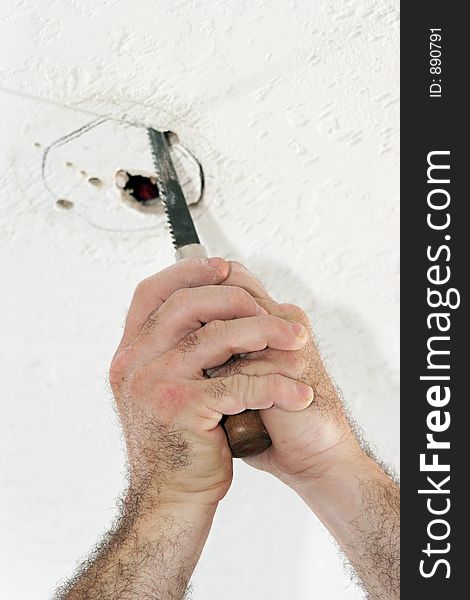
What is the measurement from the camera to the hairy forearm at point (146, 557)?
0.68 m

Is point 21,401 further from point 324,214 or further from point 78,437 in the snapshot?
point 324,214

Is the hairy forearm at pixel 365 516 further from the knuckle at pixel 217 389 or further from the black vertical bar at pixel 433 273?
the knuckle at pixel 217 389

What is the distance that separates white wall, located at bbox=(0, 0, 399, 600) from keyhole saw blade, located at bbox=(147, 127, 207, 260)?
1.5 inches

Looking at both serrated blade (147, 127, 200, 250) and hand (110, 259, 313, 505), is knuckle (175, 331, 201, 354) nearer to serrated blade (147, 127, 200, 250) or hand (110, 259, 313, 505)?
hand (110, 259, 313, 505)

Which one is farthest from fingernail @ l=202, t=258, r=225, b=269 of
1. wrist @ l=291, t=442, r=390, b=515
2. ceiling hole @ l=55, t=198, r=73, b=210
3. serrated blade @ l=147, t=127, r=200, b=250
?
ceiling hole @ l=55, t=198, r=73, b=210

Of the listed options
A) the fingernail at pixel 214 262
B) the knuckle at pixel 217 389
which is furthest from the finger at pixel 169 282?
the knuckle at pixel 217 389

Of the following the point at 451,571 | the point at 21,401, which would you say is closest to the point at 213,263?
the point at 451,571

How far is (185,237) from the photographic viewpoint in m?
0.82

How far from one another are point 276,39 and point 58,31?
26 centimetres

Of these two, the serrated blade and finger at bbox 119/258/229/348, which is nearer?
finger at bbox 119/258/229/348

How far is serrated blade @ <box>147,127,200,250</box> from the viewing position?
817mm

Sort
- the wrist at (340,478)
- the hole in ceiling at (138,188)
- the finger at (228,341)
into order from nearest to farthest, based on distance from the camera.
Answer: the finger at (228,341) < the wrist at (340,478) < the hole in ceiling at (138,188)

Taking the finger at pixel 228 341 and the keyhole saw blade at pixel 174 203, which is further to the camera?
the keyhole saw blade at pixel 174 203

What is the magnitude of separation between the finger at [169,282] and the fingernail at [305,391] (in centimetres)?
13
